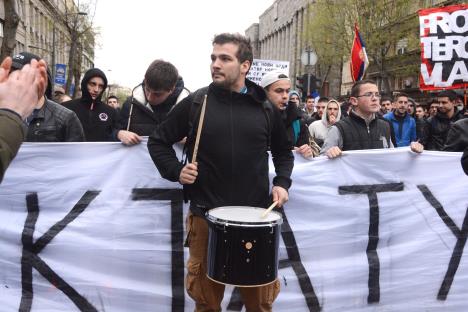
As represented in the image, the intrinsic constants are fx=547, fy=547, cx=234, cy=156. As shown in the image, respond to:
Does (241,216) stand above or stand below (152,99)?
below

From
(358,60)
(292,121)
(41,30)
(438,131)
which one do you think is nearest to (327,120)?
(438,131)

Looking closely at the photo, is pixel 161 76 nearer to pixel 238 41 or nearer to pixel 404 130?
pixel 238 41

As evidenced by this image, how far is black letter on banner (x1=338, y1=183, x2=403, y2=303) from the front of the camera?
12.4ft

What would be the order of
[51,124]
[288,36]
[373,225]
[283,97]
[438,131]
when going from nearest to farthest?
[51,124] → [373,225] → [283,97] → [438,131] → [288,36]

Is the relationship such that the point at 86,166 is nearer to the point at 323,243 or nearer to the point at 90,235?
the point at 90,235

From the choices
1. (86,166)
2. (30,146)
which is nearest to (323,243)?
(86,166)

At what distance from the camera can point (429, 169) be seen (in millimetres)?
3934

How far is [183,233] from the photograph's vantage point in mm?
3615

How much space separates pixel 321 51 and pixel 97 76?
31583 millimetres

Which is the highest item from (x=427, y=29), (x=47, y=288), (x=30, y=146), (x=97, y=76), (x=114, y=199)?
(x=427, y=29)

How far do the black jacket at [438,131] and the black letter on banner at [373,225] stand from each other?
3.35 meters

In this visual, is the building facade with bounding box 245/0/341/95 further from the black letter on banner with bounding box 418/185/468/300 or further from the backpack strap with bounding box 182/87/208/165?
the backpack strap with bounding box 182/87/208/165

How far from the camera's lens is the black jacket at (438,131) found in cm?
688

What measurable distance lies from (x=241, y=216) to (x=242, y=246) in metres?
0.15
